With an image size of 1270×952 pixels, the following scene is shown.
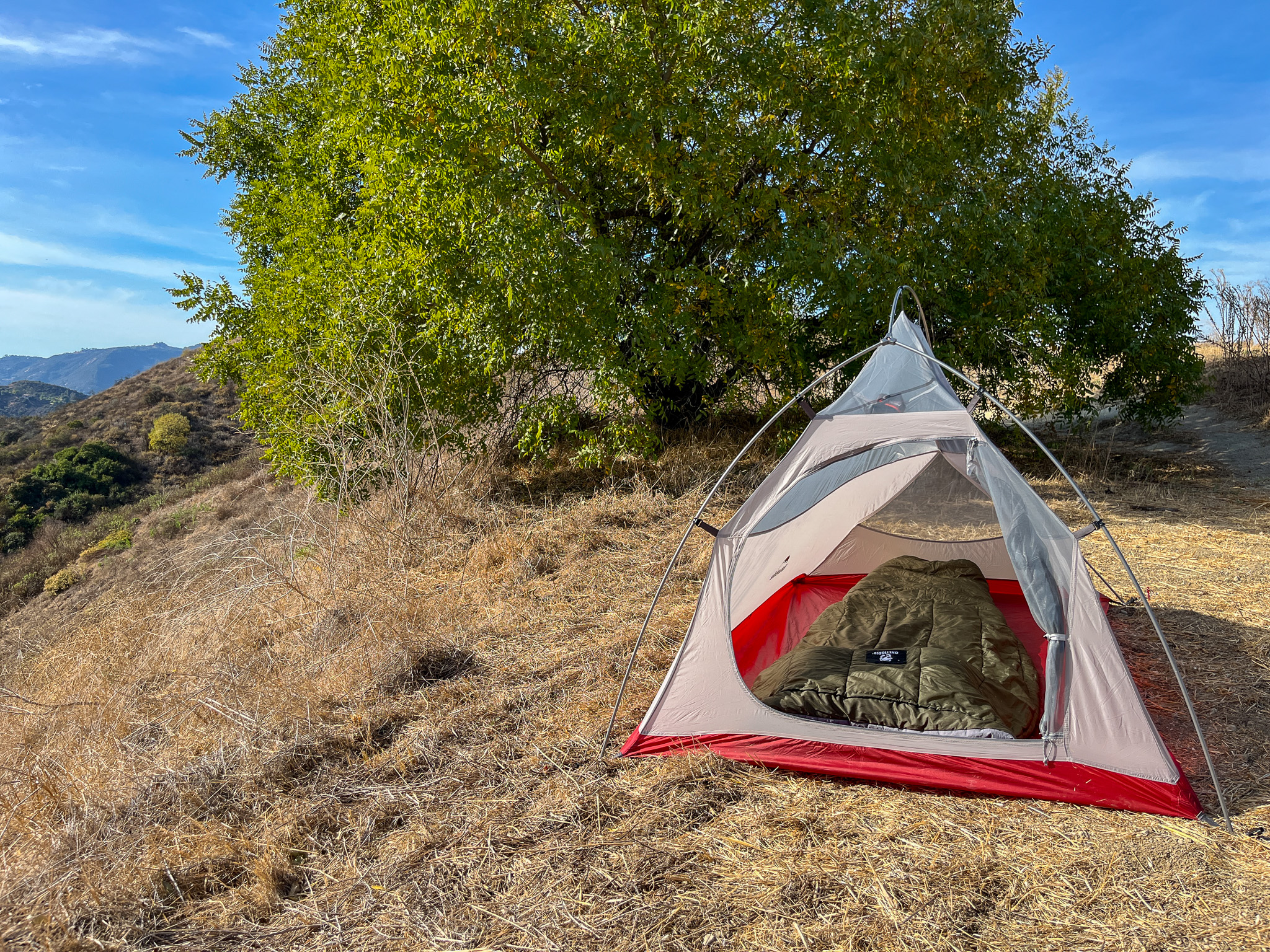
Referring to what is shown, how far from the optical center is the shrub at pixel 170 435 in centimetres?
2402

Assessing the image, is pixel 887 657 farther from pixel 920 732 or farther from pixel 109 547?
pixel 109 547

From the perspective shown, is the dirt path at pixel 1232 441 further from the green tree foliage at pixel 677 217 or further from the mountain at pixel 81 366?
the mountain at pixel 81 366

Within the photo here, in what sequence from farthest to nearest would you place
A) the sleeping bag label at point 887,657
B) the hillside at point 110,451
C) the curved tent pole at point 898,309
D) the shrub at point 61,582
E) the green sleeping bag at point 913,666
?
the hillside at point 110,451 < the shrub at point 61,582 < the curved tent pole at point 898,309 < the sleeping bag label at point 887,657 < the green sleeping bag at point 913,666

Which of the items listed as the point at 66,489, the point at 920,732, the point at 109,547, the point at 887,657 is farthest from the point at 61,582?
the point at 920,732

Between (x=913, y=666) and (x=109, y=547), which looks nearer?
(x=913, y=666)

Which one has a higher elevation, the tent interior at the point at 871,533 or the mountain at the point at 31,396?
the mountain at the point at 31,396

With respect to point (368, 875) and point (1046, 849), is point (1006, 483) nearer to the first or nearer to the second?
point (1046, 849)

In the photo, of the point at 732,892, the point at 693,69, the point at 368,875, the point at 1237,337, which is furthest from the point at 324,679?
the point at 1237,337

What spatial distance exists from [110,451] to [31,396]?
26.4 metres

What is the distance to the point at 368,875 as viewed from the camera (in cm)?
282

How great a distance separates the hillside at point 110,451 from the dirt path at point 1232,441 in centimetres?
1640

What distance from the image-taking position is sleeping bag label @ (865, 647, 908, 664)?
375cm

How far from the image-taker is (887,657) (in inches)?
148

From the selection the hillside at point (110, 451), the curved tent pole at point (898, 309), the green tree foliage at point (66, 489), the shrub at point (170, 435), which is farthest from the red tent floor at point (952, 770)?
the shrub at point (170, 435)
